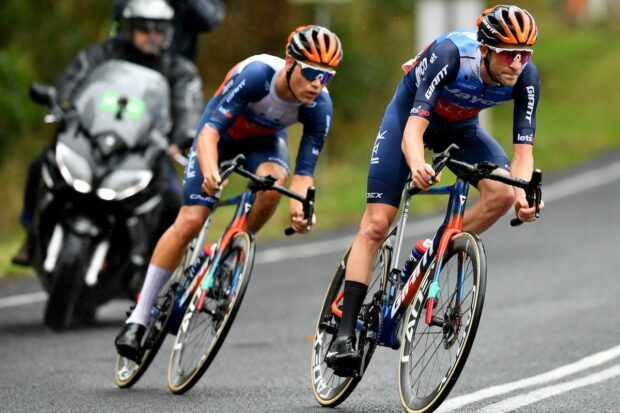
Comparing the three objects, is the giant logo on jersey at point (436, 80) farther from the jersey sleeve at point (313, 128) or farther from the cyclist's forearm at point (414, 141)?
Answer: the jersey sleeve at point (313, 128)

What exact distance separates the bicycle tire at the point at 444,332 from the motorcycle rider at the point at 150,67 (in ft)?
14.6

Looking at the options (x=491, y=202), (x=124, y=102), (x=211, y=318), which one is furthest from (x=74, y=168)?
(x=491, y=202)

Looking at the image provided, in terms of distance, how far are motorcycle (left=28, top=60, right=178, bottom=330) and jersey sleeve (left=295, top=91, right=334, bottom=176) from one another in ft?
8.34

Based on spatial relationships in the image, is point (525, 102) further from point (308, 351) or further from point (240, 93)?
point (308, 351)

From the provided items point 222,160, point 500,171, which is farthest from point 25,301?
point 500,171

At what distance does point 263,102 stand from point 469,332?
2.39 m

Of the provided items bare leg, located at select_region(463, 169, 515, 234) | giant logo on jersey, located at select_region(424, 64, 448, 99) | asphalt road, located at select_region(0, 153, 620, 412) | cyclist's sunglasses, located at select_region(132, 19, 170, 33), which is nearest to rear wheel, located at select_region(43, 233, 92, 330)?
asphalt road, located at select_region(0, 153, 620, 412)

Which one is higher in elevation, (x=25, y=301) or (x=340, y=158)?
(x=25, y=301)

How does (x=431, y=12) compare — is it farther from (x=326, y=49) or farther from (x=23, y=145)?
(x=326, y=49)

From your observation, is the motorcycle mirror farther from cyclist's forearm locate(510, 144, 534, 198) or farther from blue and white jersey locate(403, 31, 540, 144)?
cyclist's forearm locate(510, 144, 534, 198)

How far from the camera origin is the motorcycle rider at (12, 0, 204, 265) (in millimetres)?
11156

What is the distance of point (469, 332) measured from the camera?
633 centimetres

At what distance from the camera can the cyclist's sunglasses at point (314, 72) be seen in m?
7.79

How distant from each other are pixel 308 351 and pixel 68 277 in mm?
1773
